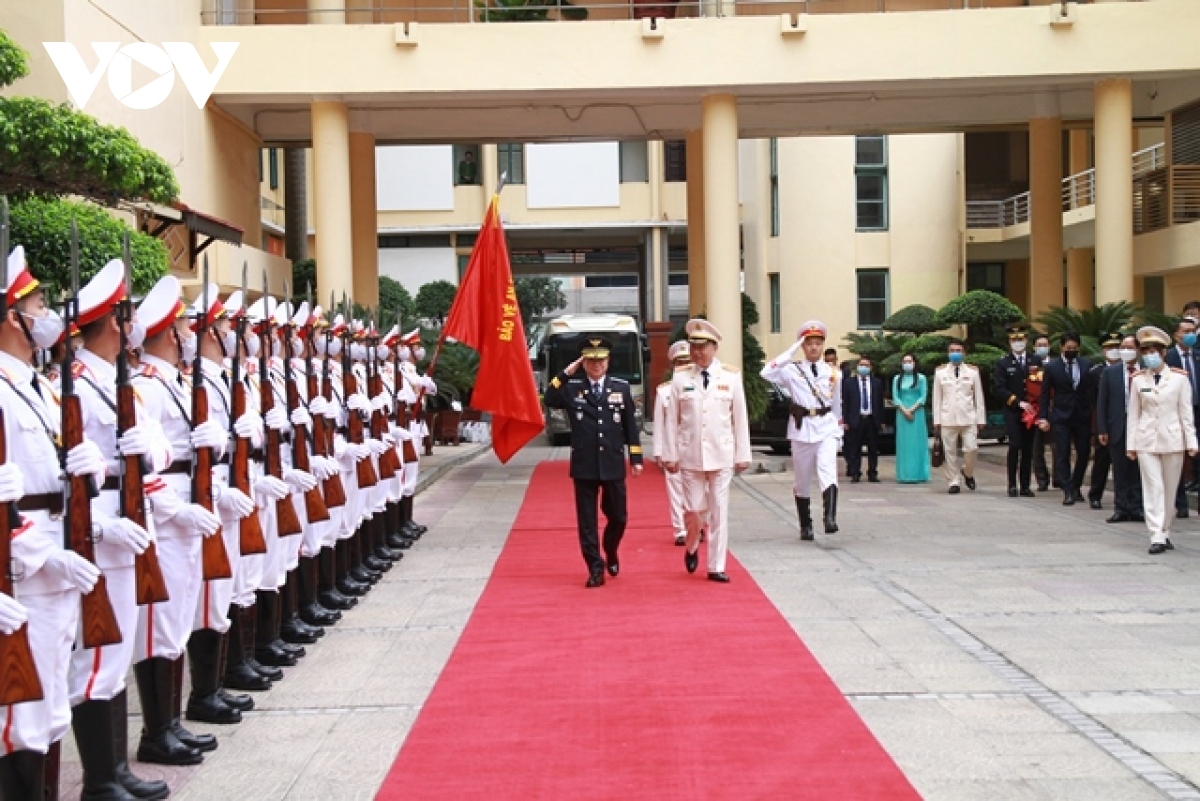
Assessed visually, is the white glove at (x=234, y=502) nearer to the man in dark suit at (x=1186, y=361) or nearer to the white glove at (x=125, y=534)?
the white glove at (x=125, y=534)

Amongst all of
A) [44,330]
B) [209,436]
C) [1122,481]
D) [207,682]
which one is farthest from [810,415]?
[44,330]

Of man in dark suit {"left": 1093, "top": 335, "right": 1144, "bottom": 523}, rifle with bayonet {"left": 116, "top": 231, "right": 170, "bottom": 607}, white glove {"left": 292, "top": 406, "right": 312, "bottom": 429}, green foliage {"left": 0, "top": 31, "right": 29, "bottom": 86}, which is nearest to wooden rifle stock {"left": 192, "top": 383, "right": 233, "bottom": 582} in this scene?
rifle with bayonet {"left": 116, "top": 231, "right": 170, "bottom": 607}

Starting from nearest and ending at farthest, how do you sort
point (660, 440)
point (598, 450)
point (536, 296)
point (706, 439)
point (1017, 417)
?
1. point (598, 450)
2. point (706, 439)
3. point (660, 440)
4. point (1017, 417)
5. point (536, 296)

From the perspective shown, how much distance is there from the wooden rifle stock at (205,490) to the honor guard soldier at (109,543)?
561mm

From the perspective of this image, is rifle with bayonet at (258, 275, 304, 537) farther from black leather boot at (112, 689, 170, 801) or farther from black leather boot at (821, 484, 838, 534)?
black leather boot at (821, 484, 838, 534)

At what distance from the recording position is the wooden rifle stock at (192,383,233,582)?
6.75 metres

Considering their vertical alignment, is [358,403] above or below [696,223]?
below

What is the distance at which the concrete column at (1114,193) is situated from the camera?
75.2ft

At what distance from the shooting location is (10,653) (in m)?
4.92

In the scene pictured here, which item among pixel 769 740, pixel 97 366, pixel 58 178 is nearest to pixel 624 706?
pixel 769 740

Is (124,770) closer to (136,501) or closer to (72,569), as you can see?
(136,501)

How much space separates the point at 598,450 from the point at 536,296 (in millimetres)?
40252

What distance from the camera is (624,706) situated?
741 centimetres

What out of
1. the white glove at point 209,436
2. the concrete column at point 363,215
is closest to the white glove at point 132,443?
the white glove at point 209,436
